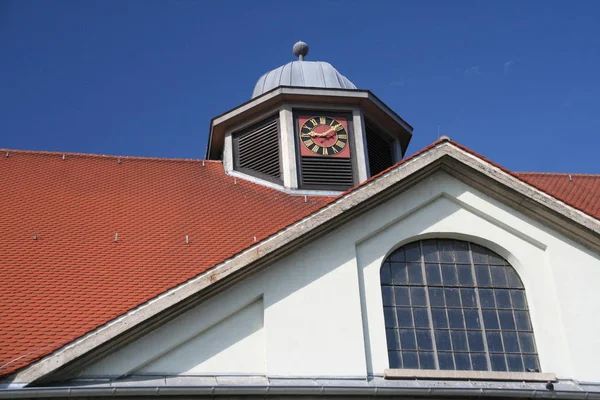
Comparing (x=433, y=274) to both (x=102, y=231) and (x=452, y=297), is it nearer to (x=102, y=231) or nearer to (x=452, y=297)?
(x=452, y=297)

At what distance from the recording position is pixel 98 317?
14039 mm

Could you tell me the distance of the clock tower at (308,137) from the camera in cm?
2166

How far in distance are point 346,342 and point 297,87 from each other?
10170 mm

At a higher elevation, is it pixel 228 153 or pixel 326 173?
pixel 228 153

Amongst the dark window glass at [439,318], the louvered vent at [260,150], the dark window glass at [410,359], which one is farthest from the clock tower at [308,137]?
the dark window glass at [410,359]

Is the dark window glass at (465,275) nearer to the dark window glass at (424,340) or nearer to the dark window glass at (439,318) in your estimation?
the dark window glass at (439,318)

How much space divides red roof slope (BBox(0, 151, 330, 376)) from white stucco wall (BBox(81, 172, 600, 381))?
37.4 inches

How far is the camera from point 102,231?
17516 millimetres

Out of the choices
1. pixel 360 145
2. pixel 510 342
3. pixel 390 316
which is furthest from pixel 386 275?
pixel 360 145

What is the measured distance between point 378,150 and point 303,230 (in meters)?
9.68

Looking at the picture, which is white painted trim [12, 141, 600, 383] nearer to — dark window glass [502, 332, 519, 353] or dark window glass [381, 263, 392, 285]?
dark window glass [381, 263, 392, 285]

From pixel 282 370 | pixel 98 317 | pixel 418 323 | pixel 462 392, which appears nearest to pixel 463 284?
pixel 418 323

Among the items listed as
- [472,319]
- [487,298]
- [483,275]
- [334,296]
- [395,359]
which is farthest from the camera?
[483,275]

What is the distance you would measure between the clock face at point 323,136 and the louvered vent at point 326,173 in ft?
0.62
